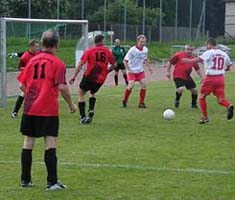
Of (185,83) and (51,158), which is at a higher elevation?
(51,158)

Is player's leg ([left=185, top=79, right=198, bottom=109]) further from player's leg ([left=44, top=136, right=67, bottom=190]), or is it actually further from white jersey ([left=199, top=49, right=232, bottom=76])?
player's leg ([left=44, top=136, right=67, bottom=190])

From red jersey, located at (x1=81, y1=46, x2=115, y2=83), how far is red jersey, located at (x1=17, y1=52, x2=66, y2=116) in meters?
6.84

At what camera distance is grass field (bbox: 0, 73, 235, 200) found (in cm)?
824

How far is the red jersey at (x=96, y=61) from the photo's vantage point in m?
15.0

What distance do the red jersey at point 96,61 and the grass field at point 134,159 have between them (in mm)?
1048

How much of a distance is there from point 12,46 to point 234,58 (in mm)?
45680

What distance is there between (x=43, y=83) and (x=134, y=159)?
278cm

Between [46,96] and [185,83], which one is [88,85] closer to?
[185,83]

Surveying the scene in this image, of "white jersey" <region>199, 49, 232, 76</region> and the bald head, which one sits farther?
"white jersey" <region>199, 49, 232, 76</region>

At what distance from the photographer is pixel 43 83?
8.16 metres

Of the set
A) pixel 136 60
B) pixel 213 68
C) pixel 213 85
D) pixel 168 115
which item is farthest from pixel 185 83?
pixel 213 68

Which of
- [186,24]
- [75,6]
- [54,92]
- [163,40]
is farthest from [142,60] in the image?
[186,24]

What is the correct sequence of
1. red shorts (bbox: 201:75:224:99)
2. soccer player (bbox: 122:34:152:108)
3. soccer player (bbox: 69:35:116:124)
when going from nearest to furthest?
red shorts (bbox: 201:75:224:99) < soccer player (bbox: 69:35:116:124) < soccer player (bbox: 122:34:152:108)

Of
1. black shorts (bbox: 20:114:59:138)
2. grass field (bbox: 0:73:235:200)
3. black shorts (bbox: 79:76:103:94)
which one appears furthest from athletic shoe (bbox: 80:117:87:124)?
black shorts (bbox: 20:114:59:138)
